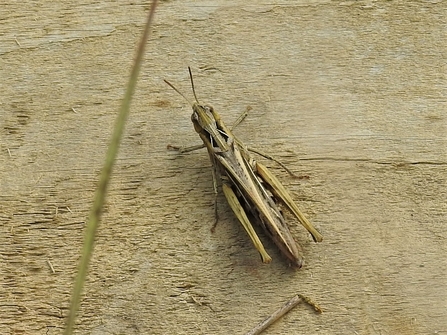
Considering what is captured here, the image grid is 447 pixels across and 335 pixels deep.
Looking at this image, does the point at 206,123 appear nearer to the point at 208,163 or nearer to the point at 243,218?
the point at 208,163

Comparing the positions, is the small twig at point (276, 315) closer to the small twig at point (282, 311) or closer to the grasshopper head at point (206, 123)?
the small twig at point (282, 311)

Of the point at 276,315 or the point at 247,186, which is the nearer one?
the point at 276,315

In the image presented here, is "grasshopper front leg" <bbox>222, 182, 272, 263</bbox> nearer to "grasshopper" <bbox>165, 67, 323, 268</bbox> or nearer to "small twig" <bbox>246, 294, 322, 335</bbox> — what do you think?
"grasshopper" <bbox>165, 67, 323, 268</bbox>

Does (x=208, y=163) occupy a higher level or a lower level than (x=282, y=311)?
higher

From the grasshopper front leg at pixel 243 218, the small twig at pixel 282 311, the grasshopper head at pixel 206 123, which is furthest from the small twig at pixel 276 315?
the grasshopper head at pixel 206 123

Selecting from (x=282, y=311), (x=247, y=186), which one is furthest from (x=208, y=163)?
(x=282, y=311)

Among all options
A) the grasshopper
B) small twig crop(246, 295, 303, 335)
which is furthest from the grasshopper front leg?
small twig crop(246, 295, 303, 335)
